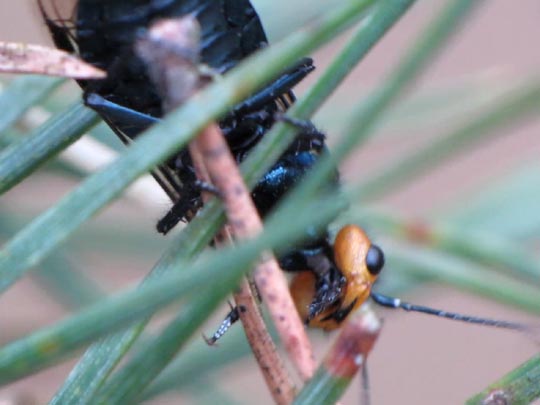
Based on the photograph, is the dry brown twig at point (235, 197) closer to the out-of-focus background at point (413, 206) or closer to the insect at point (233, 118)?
the out-of-focus background at point (413, 206)

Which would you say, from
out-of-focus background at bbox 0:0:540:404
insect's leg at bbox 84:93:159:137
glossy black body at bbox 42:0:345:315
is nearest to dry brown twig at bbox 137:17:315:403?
out-of-focus background at bbox 0:0:540:404

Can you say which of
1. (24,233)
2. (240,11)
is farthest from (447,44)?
(240,11)

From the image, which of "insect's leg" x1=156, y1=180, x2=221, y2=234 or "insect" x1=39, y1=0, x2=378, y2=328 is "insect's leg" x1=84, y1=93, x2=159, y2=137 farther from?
"insect's leg" x1=156, y1=180, x2=221, y2=234

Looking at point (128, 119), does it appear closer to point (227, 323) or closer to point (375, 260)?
point (227, 323)

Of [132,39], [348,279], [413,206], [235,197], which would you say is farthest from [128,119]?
[413,206]

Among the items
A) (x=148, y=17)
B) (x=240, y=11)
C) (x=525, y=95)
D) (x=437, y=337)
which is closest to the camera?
(x=525, y=95)

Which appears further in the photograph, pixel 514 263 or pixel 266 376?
pixel 266 376

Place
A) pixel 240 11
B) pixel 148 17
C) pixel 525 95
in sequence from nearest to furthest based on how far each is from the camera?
pixel 525 95 → pixel 148 17 → pixel 240 11

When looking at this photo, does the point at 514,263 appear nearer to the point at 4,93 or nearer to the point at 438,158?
the point at 438,158

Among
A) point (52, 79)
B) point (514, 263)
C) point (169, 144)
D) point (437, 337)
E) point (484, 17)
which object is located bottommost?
point (437, 337)

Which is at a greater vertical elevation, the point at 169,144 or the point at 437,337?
the point at 169,144
